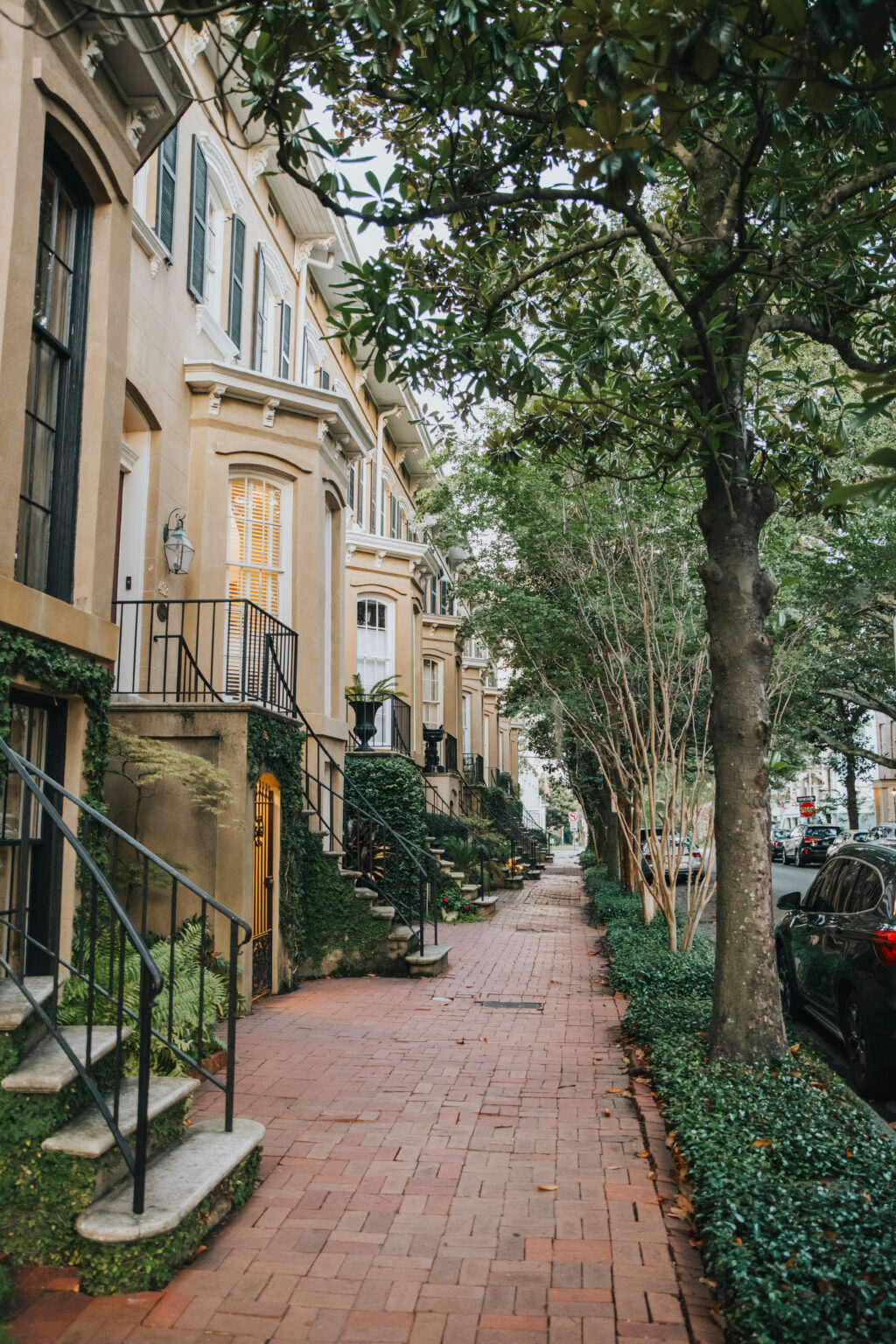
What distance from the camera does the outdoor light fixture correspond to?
35.1 ft

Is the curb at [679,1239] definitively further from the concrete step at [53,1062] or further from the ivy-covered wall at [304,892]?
the ivy-covered wall at [304,892]

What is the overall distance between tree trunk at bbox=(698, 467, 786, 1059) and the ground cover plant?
26cm

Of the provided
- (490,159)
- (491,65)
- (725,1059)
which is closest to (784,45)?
(491,65)

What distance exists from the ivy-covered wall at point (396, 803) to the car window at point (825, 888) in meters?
6.55

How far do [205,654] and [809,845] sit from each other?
29968 millimetres

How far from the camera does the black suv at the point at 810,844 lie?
36.0 meters

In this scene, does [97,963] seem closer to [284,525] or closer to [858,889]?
[858,889]

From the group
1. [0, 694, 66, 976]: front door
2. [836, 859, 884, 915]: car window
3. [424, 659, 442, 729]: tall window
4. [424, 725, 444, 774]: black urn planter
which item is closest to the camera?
[0, 694, 66, 976]: front door

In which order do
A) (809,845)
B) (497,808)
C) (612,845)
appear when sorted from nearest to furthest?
(612,845), (497,808), (809,845)

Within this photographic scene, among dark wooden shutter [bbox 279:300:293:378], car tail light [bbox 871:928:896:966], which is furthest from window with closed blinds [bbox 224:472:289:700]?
car tail light [bbox 871:928:896:966]

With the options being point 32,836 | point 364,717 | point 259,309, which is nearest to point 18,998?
point 32,836

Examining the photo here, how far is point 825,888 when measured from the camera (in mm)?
8266

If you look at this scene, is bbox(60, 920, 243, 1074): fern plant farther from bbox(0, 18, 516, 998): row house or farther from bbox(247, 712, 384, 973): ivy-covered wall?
bbox(247, 712, 384, 973): ivy-covered wall

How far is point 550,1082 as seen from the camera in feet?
22.2
